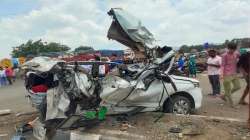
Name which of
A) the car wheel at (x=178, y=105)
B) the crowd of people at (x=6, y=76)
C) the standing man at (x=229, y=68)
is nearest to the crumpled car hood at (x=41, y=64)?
the car wheel at (x=178, y=105)

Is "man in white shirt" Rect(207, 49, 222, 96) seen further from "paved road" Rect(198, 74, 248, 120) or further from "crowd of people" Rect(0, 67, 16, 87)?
"crowd of people" Rect(0, 67, 16, 87)

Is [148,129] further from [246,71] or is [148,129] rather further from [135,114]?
[246,71]

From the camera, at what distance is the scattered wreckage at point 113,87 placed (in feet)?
29.8

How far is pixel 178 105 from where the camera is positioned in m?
10.1


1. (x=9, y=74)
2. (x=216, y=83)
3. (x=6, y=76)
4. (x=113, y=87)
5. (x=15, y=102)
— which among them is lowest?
(x=15, y=102)

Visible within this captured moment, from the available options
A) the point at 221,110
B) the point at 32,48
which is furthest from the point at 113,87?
the point at 32,48

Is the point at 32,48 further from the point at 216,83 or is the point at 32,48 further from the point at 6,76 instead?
the point at 216,83

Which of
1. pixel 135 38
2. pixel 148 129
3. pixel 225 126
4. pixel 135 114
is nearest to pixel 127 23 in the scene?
pixel 135 38

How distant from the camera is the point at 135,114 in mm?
9680

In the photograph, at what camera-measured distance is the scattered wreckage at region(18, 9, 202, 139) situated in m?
9.09

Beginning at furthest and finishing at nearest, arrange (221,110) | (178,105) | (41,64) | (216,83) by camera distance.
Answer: (216,83)
(221,110)
(178,105)
(41,64)

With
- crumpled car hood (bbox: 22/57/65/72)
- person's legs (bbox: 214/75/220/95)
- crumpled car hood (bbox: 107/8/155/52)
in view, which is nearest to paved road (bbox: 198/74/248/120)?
person's legs (bbox: 214/75/220/95)

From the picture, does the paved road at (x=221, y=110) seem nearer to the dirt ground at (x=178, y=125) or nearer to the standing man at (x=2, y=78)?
the dirt ground at (x=178, y=125)

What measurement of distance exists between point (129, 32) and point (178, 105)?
199cm
